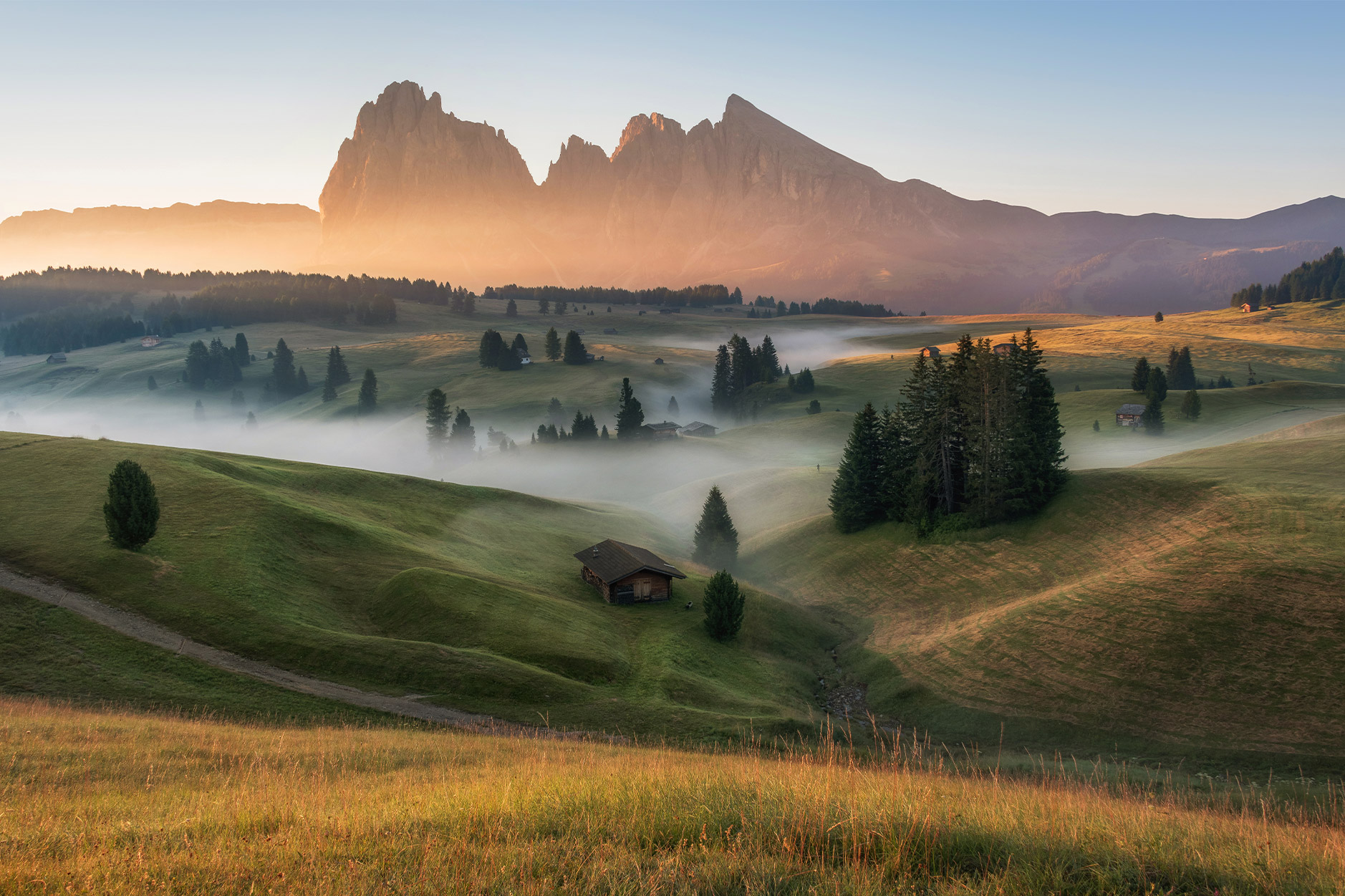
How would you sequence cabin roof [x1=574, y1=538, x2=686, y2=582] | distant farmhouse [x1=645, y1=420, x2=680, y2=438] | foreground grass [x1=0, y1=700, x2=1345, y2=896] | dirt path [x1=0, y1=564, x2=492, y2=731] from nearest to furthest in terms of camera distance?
foreground grass [x1=0, y1=700, x2=1345, y2=896] → dirt path [x1=0, y1=564, x2=492, y2=731] → cabin roof [x1=574, y1=538, x2=686, y2=582] → distant farmhouse [x1=645, y1=420, x2=680, y2=438]

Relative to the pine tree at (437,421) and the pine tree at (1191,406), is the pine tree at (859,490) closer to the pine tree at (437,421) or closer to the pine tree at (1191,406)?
the pine tree at (1191,406)

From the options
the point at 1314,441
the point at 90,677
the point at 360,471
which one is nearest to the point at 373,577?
the point at 90,677

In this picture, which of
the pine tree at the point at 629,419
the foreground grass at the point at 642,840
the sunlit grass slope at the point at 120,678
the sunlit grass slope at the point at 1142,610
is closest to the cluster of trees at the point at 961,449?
the sunlit grass slope at the point at 1142,610

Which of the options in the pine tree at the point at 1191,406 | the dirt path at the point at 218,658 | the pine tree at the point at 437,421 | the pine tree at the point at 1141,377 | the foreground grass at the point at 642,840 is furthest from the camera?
the pine tree at the point at 437,421

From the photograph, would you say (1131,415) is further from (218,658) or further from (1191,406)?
(218,658)

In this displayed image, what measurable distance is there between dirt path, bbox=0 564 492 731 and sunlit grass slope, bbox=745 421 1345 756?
26256 millimetres

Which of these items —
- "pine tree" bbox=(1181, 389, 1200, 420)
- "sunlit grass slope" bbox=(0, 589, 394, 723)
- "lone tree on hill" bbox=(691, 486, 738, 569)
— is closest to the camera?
"sunlit grass slope" bbox=(0, 589, 394, 723)

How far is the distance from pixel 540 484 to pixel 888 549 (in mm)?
79725

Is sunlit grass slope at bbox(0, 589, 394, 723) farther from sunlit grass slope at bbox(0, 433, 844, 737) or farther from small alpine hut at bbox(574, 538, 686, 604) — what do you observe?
small alpine hut at bbox(574, 538, 686, 604)

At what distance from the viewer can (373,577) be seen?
49.1 metres

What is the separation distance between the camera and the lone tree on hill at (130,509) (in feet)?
143

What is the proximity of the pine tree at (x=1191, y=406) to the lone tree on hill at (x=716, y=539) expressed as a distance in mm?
87185

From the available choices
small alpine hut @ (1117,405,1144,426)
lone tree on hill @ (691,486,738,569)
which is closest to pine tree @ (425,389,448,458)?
lone tree on hill @ (691,486,738,569)

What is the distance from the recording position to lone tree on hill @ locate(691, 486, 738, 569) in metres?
79.2
